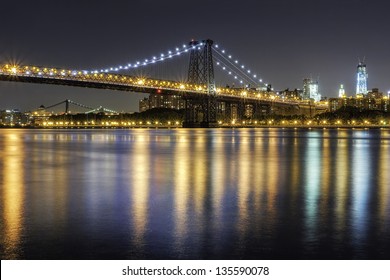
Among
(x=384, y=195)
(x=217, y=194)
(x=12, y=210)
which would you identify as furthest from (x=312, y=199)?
(x=12, y=210)

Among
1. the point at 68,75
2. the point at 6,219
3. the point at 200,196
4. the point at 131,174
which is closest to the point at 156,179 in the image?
the point at 131,174

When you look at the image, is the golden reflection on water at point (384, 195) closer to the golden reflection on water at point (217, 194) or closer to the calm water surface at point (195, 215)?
the calm water surface at point (195, 215)

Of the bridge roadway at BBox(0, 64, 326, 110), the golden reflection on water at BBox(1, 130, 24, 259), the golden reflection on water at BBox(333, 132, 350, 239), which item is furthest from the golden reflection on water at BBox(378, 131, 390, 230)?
the bridge roadway at BBox(0, 64, 326, 110)

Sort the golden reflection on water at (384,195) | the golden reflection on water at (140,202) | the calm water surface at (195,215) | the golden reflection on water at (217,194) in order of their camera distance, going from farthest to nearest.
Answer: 1. the golden reflection on water at (384,195)
2. the golden reflection on water at (217,194)
3. the golden reflection on water at (140,202)
4. the calm water surface at (195,215)

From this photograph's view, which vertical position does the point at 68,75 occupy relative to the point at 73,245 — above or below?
above

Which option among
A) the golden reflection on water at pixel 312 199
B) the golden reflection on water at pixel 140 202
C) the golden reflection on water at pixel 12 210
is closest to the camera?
the golden reflection on water at pixel 12 210

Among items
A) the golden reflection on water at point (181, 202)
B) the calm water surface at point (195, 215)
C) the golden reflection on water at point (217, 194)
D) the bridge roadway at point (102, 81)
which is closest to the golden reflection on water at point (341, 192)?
the calm water surface at point (195, 215)

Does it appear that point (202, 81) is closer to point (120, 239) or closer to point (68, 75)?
point (68, 75)

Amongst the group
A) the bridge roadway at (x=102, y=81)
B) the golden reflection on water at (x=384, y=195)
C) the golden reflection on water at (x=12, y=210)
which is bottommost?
the golden reflection on water at (x=384, y=195)

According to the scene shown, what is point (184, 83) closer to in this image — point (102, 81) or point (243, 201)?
point (102, 81)
